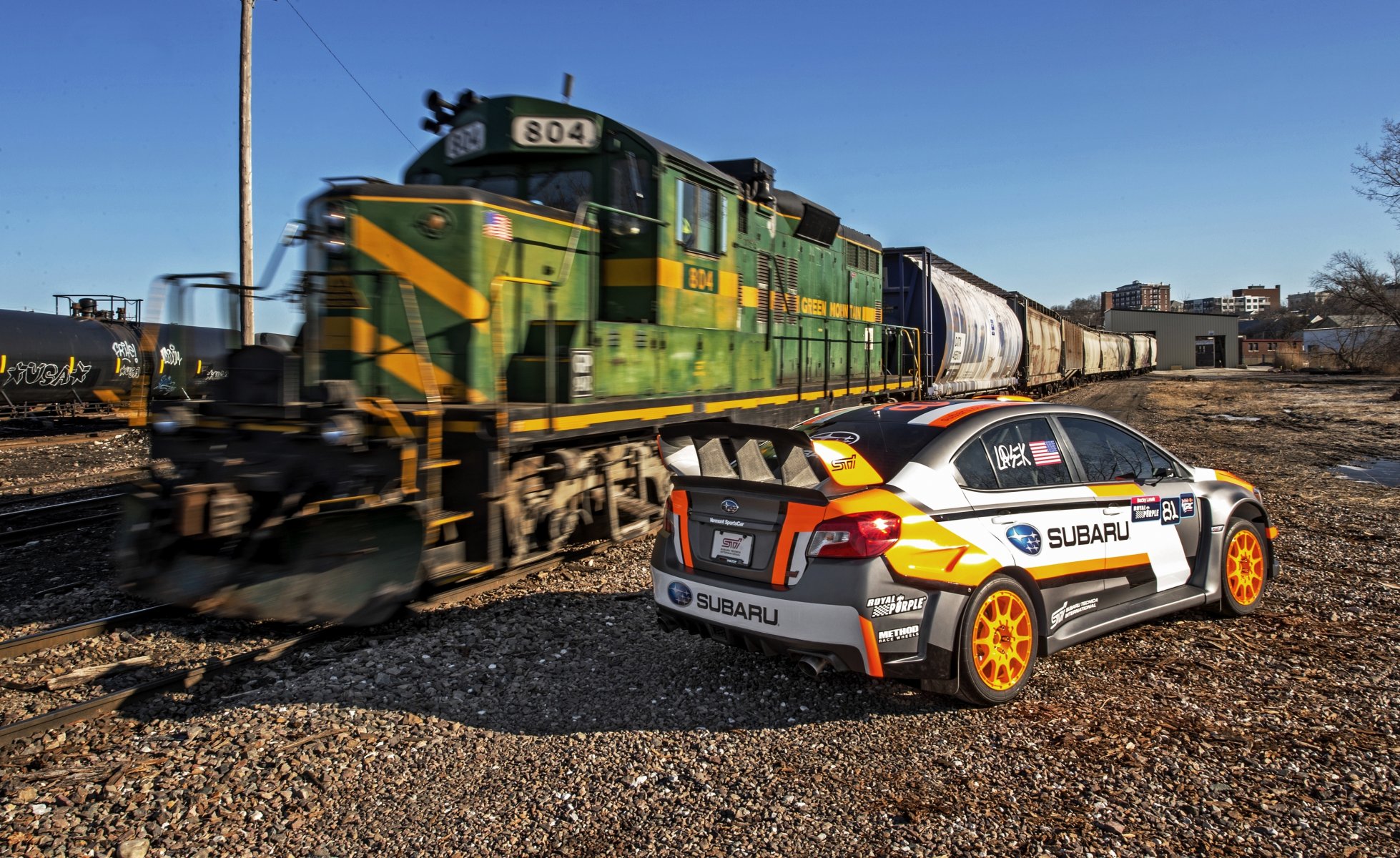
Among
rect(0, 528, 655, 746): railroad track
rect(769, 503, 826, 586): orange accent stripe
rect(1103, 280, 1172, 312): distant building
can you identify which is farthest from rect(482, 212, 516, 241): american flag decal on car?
rect(1103, 280, 1172, 312): distant building

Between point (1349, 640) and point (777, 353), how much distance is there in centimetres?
590

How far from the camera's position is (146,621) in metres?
5.59

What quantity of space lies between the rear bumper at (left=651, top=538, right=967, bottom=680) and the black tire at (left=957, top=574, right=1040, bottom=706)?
3.4 inches

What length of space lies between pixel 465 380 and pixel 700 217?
2.99 m

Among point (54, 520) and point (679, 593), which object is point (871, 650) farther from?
point (54, 520)

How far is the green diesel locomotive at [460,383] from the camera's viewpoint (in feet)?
17.6

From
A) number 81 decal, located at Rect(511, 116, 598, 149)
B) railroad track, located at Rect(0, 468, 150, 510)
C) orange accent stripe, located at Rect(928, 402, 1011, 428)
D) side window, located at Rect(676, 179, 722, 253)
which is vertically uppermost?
number 81 decal, located at Rect(511, 116, 598, 149)

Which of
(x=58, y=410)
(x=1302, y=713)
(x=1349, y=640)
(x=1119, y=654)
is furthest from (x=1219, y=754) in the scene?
(x=58, y=410)

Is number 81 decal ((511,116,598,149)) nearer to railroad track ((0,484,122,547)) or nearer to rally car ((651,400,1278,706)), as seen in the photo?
rally car ((651,400,1278,706))

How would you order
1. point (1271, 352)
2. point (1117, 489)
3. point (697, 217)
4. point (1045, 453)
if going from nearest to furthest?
point (1045, 453), point (1117, 489), point (697, 217), point (1271, 352)

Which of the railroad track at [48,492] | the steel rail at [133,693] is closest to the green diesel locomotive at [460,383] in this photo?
the steel rail at [133,693]

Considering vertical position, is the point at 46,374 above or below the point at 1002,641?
above

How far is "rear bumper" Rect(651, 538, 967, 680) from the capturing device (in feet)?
11.9

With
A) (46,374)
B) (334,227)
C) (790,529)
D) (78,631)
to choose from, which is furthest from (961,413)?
(46,374)
